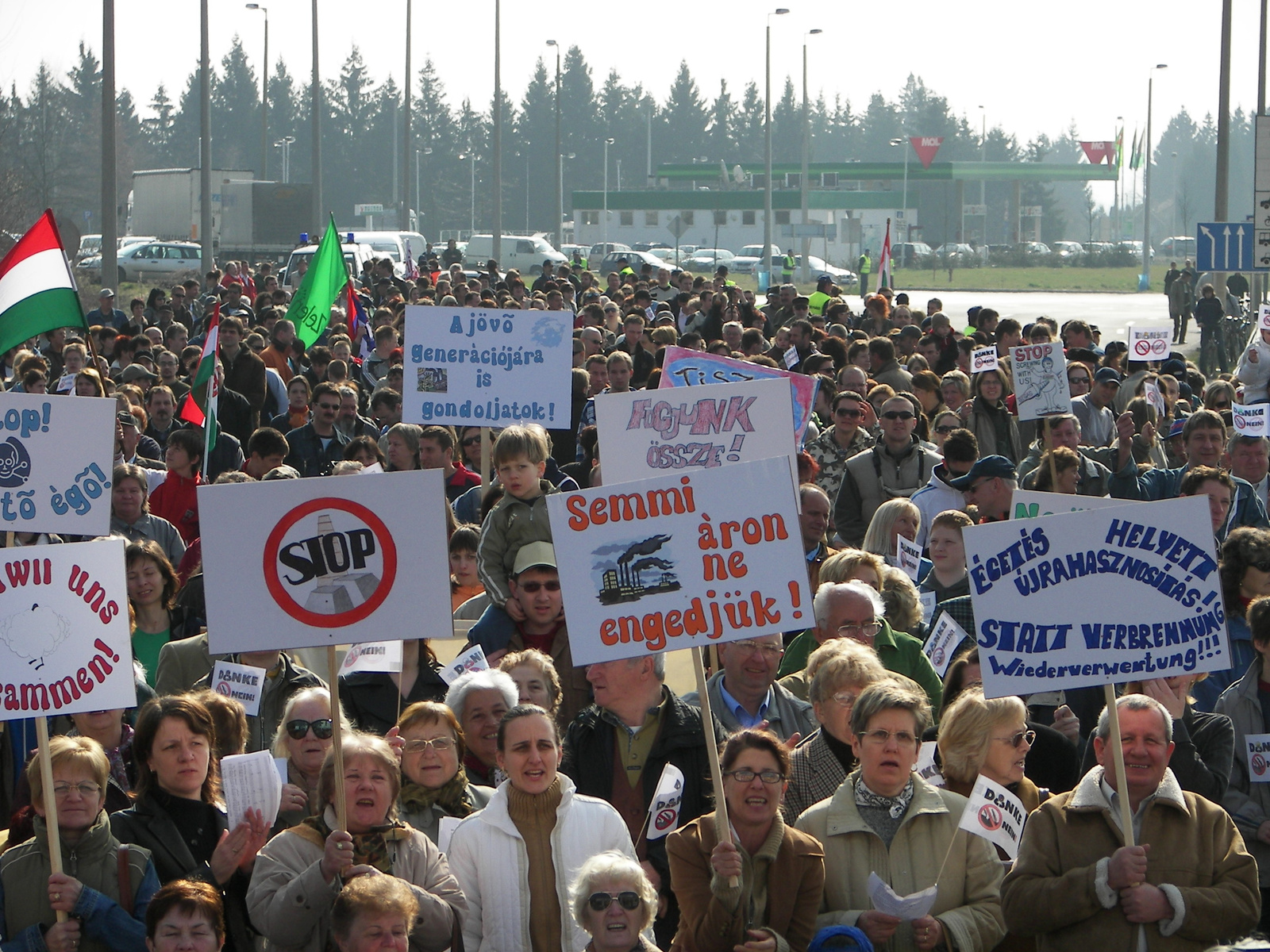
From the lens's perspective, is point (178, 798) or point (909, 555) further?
point (909, 555)

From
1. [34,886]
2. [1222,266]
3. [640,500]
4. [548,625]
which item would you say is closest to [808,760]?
[640,500]

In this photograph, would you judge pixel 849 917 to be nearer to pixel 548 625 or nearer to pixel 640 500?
pixel 640 500

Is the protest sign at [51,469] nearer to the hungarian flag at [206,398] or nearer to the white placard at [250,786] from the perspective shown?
the white placard at [250,786]

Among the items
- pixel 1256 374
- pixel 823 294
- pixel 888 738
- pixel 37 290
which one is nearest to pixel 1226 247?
pixel 823 294

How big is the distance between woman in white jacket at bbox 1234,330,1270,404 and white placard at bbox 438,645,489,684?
8801mm

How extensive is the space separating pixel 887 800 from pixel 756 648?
3.86 feet

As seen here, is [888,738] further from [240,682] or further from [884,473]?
[884,473]

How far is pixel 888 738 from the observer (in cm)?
499

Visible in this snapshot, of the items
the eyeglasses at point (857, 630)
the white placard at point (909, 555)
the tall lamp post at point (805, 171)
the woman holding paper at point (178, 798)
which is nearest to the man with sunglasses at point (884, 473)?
the white placard at point (909, 555)

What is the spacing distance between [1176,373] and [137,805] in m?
13.0

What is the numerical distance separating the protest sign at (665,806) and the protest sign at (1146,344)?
10.6 metres

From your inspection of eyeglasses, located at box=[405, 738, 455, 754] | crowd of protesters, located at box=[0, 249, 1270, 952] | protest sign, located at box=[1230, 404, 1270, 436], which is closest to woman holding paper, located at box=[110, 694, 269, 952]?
crowd of protesters, located at box=[0, 249, 1270, 952]

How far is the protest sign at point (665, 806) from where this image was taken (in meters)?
5.14

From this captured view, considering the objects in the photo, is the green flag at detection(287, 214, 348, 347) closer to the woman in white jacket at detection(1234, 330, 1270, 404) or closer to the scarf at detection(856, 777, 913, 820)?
the woman in white jacket at detection(1234, 330, 1270, 404)
